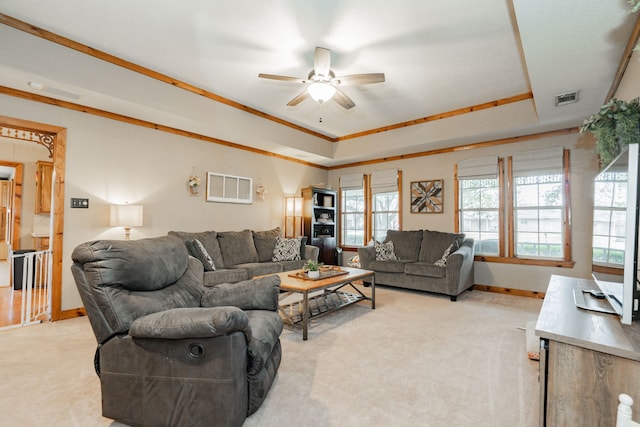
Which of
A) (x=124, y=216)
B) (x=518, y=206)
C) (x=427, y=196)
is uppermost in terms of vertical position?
(x=427, y=196)

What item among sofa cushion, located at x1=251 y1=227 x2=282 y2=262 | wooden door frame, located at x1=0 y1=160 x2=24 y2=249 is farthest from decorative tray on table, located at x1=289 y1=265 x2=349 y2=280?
wooden door frame, located at x1=0 y1=160 x2=24 y2=249

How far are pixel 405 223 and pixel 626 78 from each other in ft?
12.3

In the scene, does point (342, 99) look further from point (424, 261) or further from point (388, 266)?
point (424, 261)

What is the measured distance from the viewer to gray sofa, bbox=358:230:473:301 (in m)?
4.23

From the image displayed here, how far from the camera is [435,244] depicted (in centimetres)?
500

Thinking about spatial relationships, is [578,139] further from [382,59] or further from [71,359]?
[71,359]

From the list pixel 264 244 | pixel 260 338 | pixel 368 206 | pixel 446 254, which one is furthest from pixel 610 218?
pixel 368 206

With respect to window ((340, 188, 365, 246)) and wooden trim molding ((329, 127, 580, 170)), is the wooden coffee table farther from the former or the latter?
wooden trim molding ((329, 127, 580, 170))

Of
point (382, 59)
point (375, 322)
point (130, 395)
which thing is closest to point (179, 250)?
point (130, 395)

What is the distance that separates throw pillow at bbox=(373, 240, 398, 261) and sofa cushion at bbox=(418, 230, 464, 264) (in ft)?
1.59

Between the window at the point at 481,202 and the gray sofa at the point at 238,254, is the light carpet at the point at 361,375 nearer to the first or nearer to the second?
the gray sofa at the point at 238,254

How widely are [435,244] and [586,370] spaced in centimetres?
397

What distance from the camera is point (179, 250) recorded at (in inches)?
84.6

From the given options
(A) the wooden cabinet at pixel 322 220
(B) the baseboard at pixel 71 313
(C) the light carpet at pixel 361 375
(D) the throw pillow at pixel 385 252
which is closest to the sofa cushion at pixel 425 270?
(D) the throw pillow at pixel 385 252
